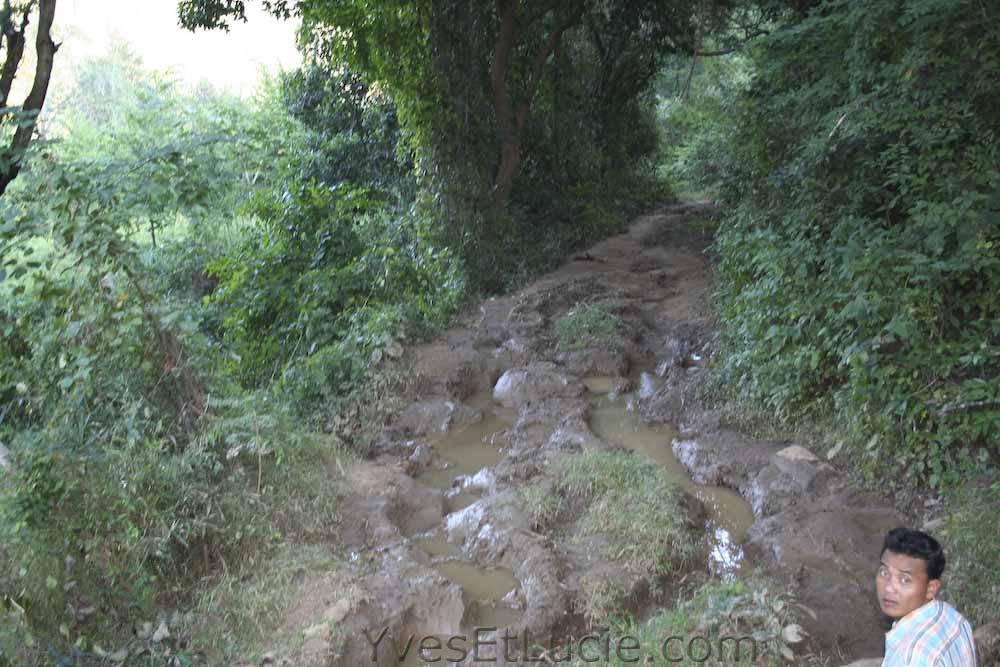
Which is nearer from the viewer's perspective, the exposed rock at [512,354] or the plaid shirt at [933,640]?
the plaid shirt at [933,640]

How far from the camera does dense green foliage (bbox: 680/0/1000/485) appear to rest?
448 cm

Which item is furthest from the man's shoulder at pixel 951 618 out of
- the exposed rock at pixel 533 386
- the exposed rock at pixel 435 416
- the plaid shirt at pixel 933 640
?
the exposed rock at pixel 533 386

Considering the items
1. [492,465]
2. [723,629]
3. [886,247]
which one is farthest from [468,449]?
[886,247]

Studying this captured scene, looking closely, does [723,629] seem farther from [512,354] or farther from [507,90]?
[507,90]

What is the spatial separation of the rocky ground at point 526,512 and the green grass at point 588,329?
8 centimetres

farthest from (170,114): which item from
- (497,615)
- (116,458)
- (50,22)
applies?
(497,615)

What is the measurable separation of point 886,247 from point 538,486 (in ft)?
8.87

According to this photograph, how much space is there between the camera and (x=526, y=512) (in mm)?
4551

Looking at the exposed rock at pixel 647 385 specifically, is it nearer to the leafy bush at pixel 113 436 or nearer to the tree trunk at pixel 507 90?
the leafy bush at pixel 113 436

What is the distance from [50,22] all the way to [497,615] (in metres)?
3.93

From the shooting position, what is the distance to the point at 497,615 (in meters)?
3.87

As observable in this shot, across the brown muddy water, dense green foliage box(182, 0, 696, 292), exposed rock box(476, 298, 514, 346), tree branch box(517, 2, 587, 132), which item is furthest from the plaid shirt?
tree branch box(517, 2, 587, 132)

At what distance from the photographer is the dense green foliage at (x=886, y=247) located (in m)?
4.48

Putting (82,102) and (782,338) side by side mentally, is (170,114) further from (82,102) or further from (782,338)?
(782,338)
